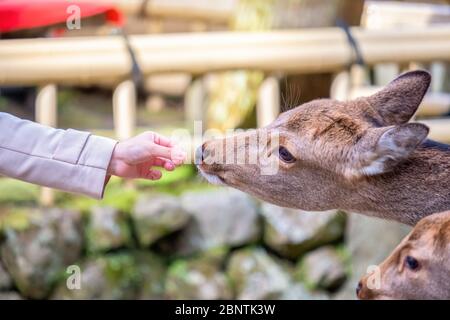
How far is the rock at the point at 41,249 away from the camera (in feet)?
16.2

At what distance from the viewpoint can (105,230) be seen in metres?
5.11

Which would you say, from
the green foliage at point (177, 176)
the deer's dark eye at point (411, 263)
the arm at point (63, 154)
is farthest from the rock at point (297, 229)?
the deer's dark eye at point (411, 263)

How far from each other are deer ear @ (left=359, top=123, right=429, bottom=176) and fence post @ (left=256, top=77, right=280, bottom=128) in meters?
2.46

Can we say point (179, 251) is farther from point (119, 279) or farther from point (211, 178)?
point (211, 178)

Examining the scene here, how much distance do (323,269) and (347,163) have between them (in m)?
2.47

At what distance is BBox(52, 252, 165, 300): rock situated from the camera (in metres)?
4.98

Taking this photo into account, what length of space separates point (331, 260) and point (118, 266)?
129 centimetres

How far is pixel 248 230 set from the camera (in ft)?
17.8

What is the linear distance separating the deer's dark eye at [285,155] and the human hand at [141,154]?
0.35 metres

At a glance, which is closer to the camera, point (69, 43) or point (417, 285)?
point (417, 285)

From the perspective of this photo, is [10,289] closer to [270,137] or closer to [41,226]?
[41,226]
